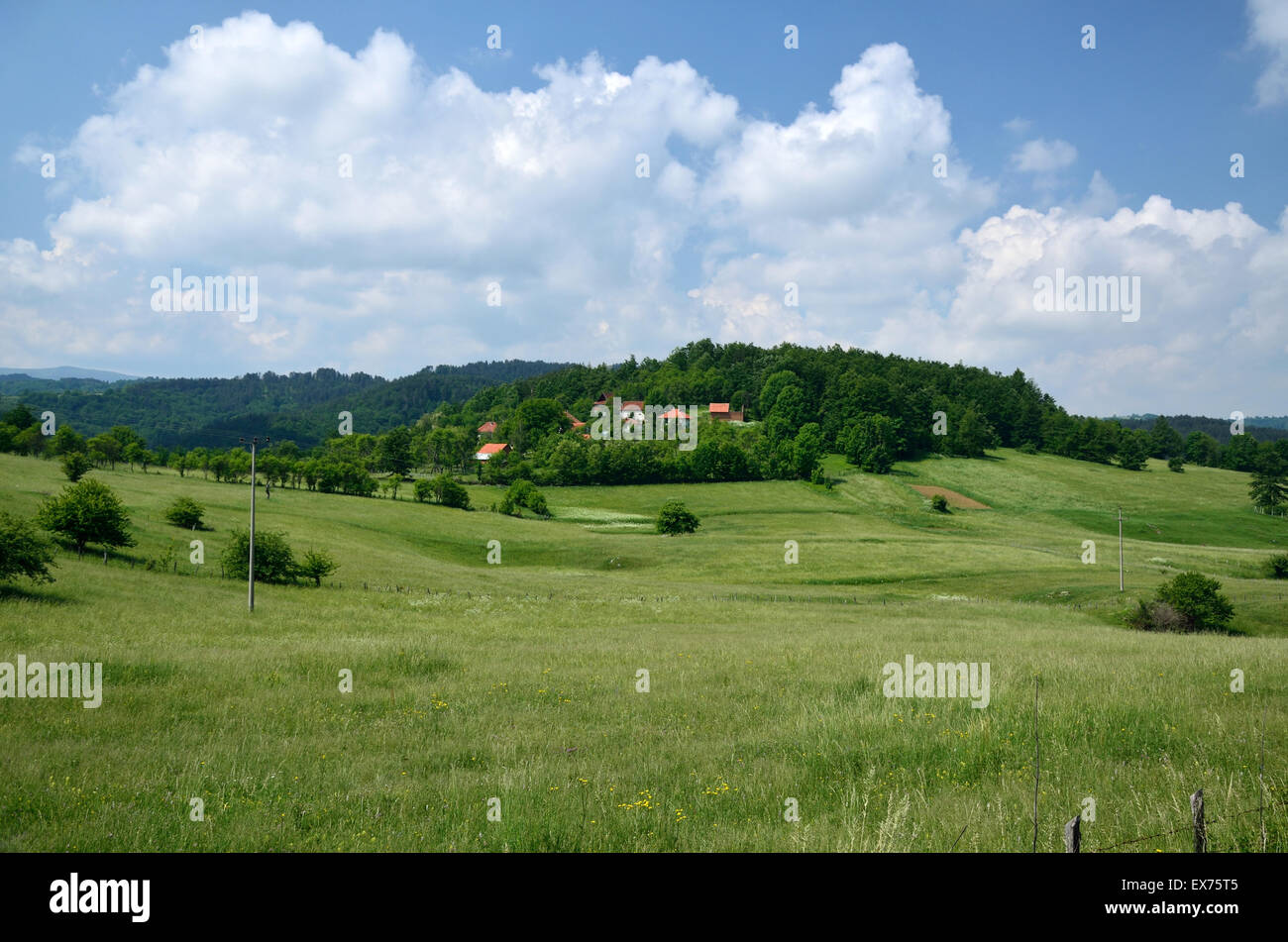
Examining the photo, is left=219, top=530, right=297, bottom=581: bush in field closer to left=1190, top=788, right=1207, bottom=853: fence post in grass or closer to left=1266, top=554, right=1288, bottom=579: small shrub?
left=1190, top=788, right=1207, bottom=853: fence post in grass

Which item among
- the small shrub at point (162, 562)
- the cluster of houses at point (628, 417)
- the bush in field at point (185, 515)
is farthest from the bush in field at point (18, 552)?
the cluster of houses at point (628, 417)

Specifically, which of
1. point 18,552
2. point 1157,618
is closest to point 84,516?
point 18,552

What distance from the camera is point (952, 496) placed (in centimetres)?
11431

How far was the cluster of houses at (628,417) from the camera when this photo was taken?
471ft

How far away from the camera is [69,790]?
898 centimetres

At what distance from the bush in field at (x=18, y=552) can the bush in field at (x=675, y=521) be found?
7279cm

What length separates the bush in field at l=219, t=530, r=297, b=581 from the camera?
44.2 meters

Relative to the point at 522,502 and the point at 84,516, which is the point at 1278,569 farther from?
the point at 84,516

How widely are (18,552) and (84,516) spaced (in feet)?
53.2

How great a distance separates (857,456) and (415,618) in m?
115

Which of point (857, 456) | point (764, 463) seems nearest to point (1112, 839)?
point (764, 463)

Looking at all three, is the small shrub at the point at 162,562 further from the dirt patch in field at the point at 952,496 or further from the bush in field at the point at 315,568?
the dirt patch in field at the point at 952,496

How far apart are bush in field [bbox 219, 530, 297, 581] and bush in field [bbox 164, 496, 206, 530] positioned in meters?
16.4

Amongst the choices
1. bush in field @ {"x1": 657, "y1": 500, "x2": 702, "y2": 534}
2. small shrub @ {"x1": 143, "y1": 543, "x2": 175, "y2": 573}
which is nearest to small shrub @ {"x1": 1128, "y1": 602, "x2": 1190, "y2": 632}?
small shrub @ {"x1": 143, "y1": 543, "x2": 175, "y2": 573}
